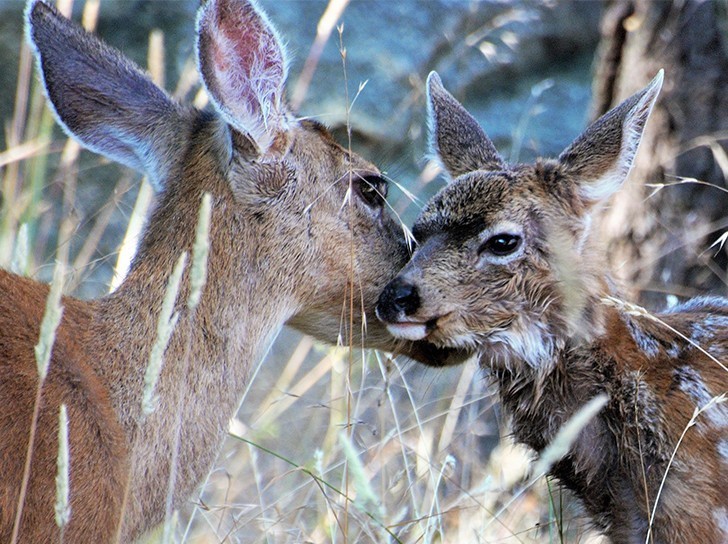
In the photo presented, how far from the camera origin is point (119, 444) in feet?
10.8

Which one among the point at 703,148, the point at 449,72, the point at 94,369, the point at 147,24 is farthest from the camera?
the point at 449,72

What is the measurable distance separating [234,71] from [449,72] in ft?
15.1

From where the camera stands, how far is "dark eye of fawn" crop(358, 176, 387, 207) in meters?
3.95

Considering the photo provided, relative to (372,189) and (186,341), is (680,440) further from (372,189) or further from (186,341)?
(186,341)

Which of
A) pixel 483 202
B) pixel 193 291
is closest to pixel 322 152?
pixel 483 202

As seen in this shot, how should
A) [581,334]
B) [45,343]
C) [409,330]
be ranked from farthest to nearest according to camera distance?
[581,334], [409,330], [45,343]

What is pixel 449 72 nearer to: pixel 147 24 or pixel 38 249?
pixel 147 24

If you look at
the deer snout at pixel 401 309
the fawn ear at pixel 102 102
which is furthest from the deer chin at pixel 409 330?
the fawn ear at pixel 102 102

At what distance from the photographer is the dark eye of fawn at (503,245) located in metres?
3.86

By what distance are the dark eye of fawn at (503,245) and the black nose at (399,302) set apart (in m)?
0.32

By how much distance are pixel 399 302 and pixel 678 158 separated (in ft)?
9.00

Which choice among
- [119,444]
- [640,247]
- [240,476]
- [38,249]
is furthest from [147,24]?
[119,444]

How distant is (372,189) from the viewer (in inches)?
156

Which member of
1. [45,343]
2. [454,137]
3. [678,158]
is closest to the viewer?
[45,343]
